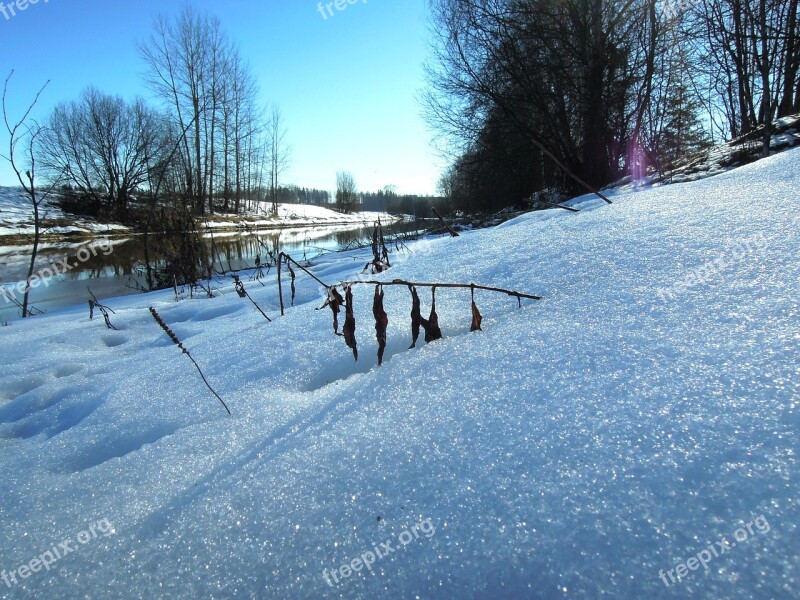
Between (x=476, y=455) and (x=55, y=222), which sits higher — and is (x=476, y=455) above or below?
below

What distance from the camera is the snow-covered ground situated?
1.35 ft

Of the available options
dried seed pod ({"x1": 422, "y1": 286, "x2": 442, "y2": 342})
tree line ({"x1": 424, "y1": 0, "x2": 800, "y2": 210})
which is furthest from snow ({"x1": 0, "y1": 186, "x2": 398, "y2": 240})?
dried seed pod ({"x1": 422, "y1": 286, "x2": 442, "y2": 342})

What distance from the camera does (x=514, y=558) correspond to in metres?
0.42

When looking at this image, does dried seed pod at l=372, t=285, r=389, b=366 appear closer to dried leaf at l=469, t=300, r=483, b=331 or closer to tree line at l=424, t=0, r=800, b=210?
dried leaf at l=469, t=300, r=483, b=331

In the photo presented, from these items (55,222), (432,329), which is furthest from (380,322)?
(55,222)

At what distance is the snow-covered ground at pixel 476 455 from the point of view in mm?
413

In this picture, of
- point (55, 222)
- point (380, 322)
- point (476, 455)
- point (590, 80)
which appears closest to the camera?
point (476, 455)

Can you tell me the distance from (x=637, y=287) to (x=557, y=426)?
55 cm

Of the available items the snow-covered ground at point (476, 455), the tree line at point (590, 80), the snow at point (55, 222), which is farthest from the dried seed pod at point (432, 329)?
the snow at point (55, 222)

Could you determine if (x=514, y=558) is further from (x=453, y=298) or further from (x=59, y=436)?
(x=59, y=436)

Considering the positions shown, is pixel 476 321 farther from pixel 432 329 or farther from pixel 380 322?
pixel 380 322

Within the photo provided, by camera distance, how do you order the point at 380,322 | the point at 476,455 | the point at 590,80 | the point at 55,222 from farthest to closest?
1. the point at 55,222
2. the point at 590,80
3. the point at 380,322
4. the point at 476,455

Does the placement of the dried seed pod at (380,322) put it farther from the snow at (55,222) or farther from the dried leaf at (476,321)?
the snow at (55,222)

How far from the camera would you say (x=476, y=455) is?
1.87ft
